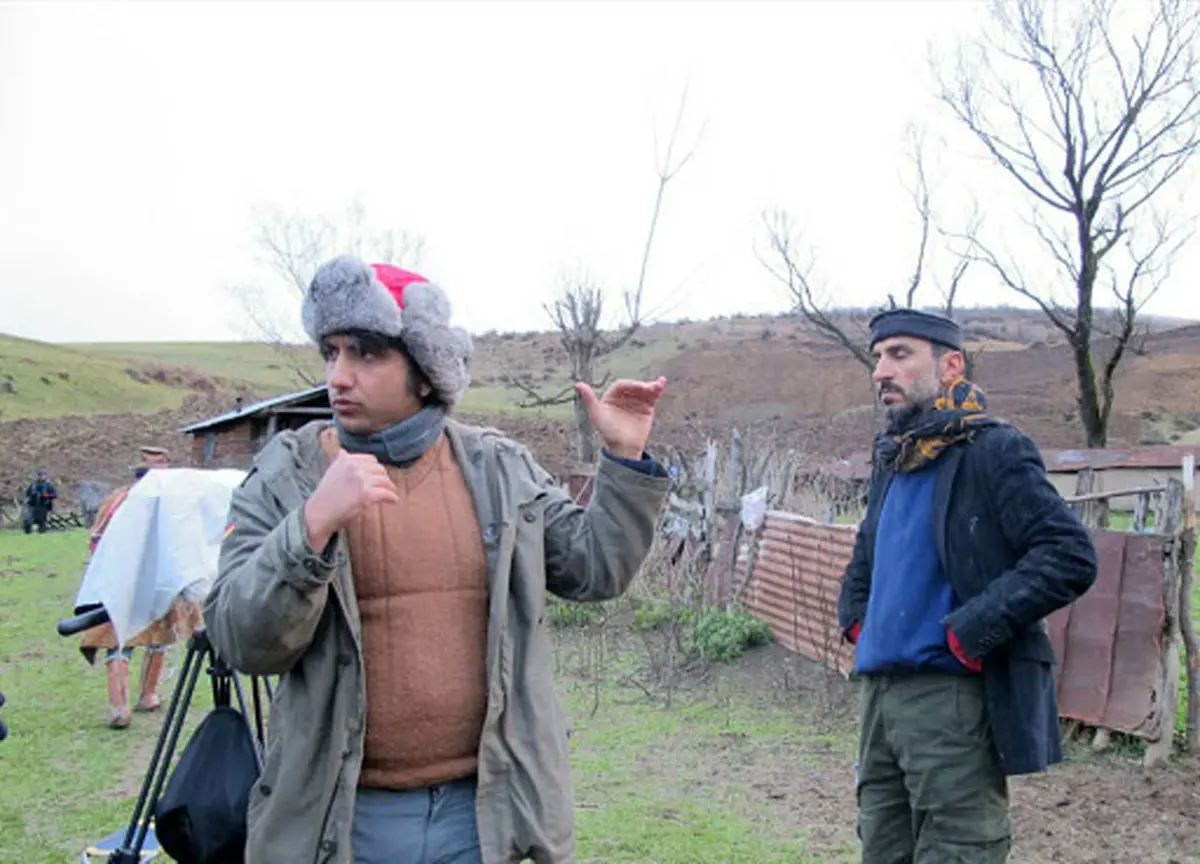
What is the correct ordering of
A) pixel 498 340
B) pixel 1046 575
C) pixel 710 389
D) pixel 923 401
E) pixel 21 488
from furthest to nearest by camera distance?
pixel 498 340, pixel 710 389, pixel 21 488, pixel 923 401, pixel 1046 575

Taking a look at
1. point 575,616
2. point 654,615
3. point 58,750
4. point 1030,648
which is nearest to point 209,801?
point 1030,648

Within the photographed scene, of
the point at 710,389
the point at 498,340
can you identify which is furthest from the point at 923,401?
the point at 498,340

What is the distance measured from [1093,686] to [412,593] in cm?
473

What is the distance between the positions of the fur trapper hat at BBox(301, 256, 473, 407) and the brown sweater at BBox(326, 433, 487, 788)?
29 cm

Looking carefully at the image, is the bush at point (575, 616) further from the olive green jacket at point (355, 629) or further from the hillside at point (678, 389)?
the hillside at point (678, 389)

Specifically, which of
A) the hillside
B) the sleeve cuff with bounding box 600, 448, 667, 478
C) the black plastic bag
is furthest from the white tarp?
the hillside

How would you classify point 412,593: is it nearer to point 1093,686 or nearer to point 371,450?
point 371,450

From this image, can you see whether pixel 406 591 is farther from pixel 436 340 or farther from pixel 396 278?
pixel 396 278

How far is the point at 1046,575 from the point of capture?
2766mm

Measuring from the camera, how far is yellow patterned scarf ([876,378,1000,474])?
9.86 feet

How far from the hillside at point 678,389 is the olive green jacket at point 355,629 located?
108ft

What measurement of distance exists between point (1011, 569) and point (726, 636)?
6009mm

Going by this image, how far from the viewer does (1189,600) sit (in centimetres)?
534

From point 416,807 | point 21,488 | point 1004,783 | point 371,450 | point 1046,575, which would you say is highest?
point 371,450
